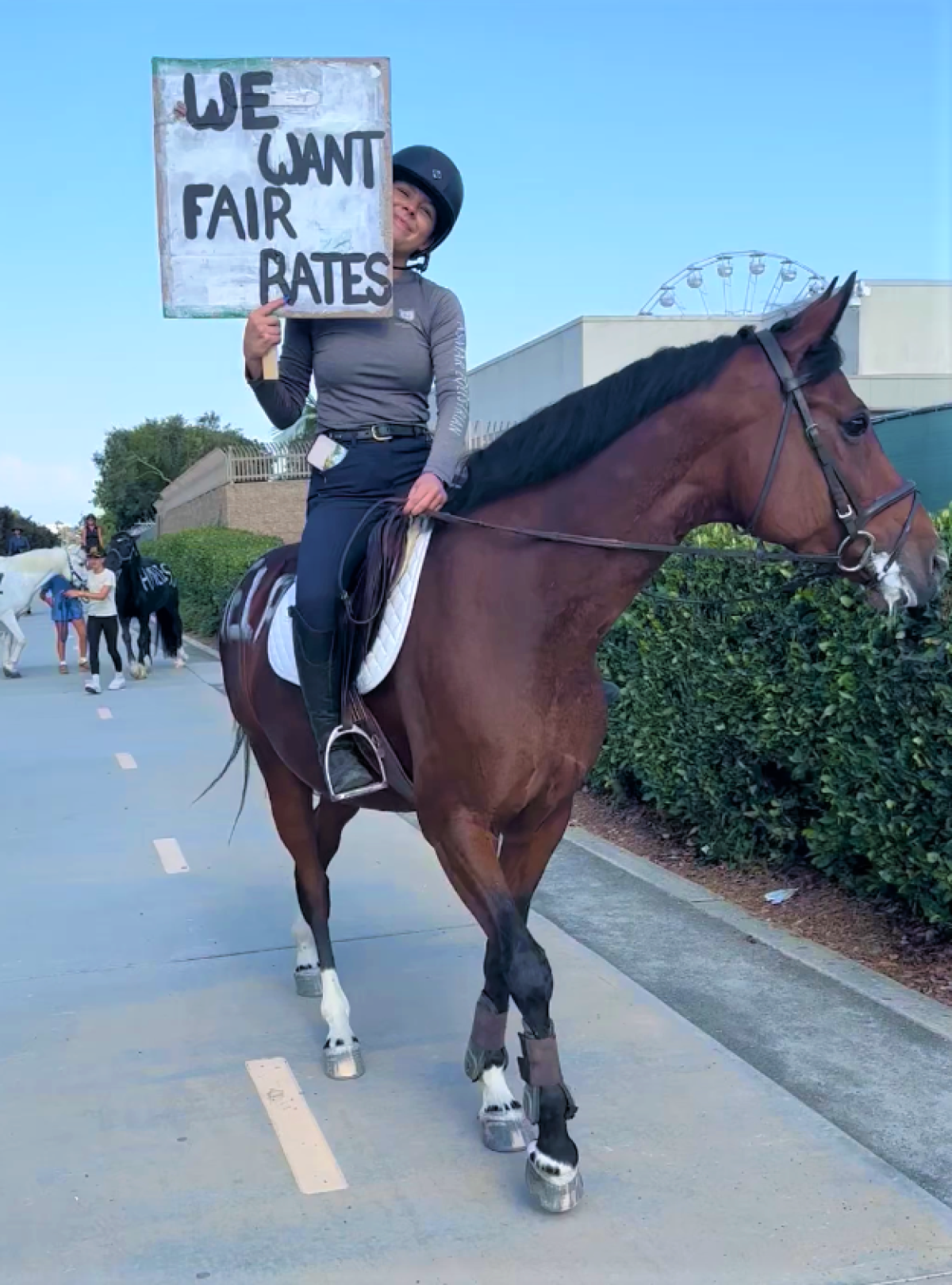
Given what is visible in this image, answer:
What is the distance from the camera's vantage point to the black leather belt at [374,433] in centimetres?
405

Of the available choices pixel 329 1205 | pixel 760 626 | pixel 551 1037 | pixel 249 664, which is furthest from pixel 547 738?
pixel 760 626

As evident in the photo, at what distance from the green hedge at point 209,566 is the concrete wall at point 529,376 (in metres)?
5.46

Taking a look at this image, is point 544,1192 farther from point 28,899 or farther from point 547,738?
point 28,899

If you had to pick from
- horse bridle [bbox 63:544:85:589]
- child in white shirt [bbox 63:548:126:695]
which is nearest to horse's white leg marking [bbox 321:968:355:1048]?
child in white shirt [bbox 63:548:126:695]

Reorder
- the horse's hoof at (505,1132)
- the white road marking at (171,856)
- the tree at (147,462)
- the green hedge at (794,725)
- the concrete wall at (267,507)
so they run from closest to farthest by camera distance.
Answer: the horse's hoof at (505,1132), the green hedge at (794,725), the white road marking at (171,856), the concrete wall at (267,507), the tree at (147,462)

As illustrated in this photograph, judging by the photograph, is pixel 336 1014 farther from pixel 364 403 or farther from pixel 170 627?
pixel 170 627

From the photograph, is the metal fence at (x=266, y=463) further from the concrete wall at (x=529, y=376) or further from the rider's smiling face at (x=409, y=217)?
the rider's smiling face at (x=409, y=217)

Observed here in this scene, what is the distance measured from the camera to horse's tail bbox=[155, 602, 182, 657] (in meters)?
16.6

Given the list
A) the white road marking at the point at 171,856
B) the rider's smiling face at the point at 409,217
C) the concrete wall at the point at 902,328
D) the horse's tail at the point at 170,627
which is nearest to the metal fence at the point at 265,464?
the horse's tail at the point at 170,627

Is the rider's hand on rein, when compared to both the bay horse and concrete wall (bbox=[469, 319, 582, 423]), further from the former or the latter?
concrete wall (bbox=[469, 319, 582, 423])

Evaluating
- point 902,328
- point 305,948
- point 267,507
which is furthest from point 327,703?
point 902,328

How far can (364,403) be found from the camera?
160 inches

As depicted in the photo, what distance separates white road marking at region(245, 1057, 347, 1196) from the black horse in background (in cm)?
1167

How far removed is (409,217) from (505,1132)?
3015 millimetres
